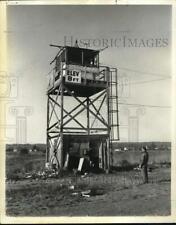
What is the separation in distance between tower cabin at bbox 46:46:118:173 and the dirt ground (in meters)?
0.88

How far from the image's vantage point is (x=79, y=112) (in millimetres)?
8289

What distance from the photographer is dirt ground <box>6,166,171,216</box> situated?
704 centimetres

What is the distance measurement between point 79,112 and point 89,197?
1.81 m

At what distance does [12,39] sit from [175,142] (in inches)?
129

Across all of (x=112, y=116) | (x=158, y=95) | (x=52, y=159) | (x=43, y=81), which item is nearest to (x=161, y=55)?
(x=158, y=95)

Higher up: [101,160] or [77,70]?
[77,70]

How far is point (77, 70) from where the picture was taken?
8.39 metres

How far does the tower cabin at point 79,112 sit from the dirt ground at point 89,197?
88cm

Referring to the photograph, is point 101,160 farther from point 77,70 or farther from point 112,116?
point 77,70

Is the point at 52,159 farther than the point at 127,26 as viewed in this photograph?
Yes

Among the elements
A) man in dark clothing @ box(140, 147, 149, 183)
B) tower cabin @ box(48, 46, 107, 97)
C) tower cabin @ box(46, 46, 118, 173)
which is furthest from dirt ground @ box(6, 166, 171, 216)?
tower cabin @ box(48, 46, 107, 97)

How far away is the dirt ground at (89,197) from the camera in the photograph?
7.04 meters

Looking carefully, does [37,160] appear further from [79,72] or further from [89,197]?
[79,72]

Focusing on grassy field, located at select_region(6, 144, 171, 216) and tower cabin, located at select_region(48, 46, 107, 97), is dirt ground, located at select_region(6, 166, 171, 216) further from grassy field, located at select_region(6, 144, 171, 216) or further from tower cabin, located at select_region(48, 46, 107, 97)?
tower cabin, located at select_region(48, 46, 107, 97)
